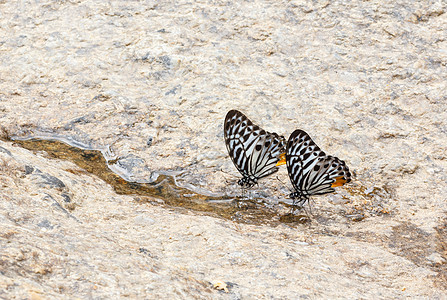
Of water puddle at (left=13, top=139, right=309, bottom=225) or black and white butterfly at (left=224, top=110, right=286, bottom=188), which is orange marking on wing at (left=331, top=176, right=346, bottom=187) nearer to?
water puddle at (left=13, top=139, right=309, bottom=225)

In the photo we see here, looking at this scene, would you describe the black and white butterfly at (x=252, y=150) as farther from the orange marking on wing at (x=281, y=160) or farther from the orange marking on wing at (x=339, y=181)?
the orange marking on wing at (x=339, y=181)

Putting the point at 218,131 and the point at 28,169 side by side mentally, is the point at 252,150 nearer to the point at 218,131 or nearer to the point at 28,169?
the point at 218,131

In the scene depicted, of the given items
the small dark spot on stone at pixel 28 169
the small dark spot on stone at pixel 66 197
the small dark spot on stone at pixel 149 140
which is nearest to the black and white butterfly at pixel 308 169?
the small dark spot on stone at pixel 149 140

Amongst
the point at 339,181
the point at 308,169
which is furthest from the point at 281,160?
the point at 339,181

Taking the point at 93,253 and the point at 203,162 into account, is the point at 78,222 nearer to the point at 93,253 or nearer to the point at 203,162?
the point at 93,253

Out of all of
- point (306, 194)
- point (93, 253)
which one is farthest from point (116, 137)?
point (93, 253)

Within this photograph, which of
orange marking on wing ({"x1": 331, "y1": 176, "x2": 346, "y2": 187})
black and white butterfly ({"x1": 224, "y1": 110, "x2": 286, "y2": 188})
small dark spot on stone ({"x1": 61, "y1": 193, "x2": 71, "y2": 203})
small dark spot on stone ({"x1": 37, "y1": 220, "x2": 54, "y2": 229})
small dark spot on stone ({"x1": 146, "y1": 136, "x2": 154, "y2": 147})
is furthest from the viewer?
small dark spot on stone ({"x1": 146, "y1": 136, "x2": 154, "y2": 147})

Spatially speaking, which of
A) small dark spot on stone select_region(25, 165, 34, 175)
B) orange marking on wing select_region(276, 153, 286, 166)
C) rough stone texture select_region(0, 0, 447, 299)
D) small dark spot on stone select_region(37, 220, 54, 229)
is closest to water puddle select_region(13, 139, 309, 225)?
rough stone texture select_region(0, 0, 447, 299)
